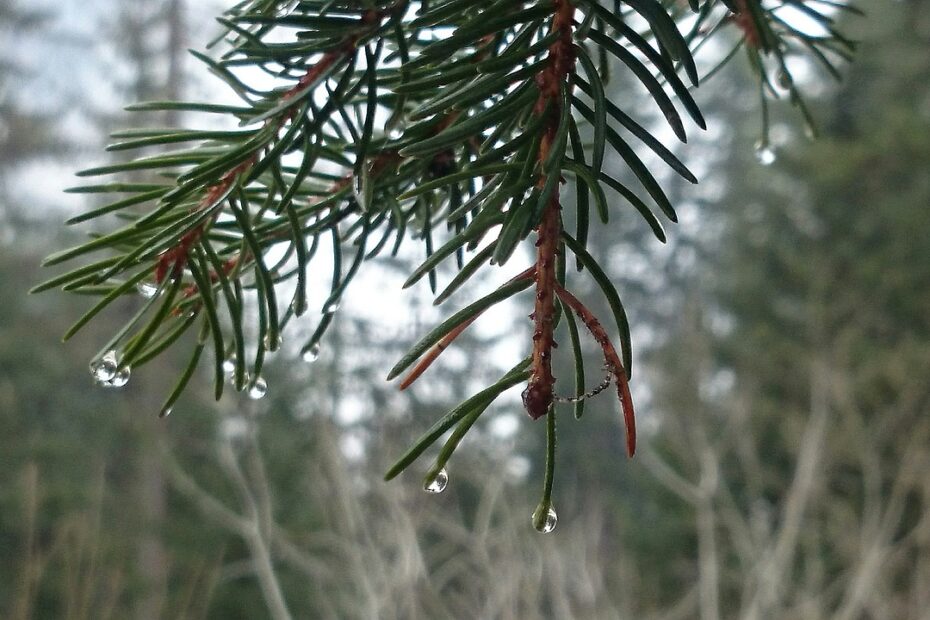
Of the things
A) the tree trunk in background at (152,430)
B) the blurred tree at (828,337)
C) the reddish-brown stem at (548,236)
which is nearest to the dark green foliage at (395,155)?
the reddish-brown stem at (548,236)

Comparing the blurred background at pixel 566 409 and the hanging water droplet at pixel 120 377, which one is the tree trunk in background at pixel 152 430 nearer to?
the blurred background at pixel 566 409

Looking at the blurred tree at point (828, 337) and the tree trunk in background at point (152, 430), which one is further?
the tree trunk in background at point (152, 430)

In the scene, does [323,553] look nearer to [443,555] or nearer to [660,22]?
[443,555]

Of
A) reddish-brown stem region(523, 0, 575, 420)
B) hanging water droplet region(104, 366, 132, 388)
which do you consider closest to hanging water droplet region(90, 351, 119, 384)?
hanging water droplet region(104, 366, 132, 388)

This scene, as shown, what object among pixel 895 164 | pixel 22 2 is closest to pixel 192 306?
pixel 895 164

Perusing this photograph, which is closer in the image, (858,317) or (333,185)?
(333,185)

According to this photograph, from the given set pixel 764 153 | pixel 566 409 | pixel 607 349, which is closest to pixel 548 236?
pixel 607 349

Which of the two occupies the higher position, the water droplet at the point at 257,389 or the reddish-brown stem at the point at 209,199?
the reddish-brown stem at the point at 209,199
